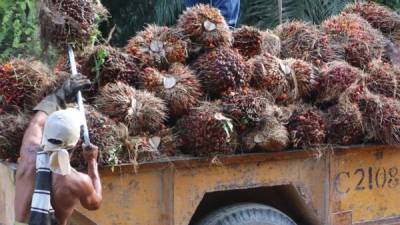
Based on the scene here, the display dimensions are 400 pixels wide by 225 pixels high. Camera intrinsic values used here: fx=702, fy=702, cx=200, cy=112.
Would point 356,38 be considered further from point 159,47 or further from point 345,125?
point 159,47

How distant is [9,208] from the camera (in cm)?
418

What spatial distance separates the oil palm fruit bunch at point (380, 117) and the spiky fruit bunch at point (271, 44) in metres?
0.72

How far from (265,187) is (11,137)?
67.8 inches

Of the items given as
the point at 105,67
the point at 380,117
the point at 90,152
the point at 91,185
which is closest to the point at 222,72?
the point at 105,67

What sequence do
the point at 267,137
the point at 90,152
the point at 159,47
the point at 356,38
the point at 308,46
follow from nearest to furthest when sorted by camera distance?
1. the point at 90,152
2. the point at 267,137
3. the point at 159,47
4. the point at 308,46
5. the point at 356,38

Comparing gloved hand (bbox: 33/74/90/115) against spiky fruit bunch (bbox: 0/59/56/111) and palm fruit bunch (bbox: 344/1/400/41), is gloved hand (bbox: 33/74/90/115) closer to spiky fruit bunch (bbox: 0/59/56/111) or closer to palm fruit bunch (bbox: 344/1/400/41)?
spiky fruit bunch (bbox: 0/59/56/111)

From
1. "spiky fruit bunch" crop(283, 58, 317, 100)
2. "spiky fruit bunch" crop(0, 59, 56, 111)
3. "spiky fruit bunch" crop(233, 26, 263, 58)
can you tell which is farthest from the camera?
"spiky fruit bunch" crop(233, 26, 263, 58)

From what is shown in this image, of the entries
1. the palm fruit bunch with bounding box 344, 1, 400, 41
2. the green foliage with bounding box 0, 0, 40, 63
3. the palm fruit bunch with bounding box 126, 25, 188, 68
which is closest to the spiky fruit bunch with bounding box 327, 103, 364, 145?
the palm fruit bunch with bounding box 126, 25, 188, 68

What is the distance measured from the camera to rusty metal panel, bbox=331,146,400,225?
4.83 meters

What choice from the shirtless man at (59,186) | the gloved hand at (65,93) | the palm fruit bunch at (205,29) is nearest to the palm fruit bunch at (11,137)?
the gloved hand at (65,93)

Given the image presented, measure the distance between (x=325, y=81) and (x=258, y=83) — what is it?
21.2 inches

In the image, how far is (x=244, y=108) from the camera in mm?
4582

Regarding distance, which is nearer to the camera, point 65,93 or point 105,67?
point 65,93

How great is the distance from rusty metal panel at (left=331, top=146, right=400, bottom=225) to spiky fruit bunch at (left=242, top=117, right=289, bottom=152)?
17.4 inches
